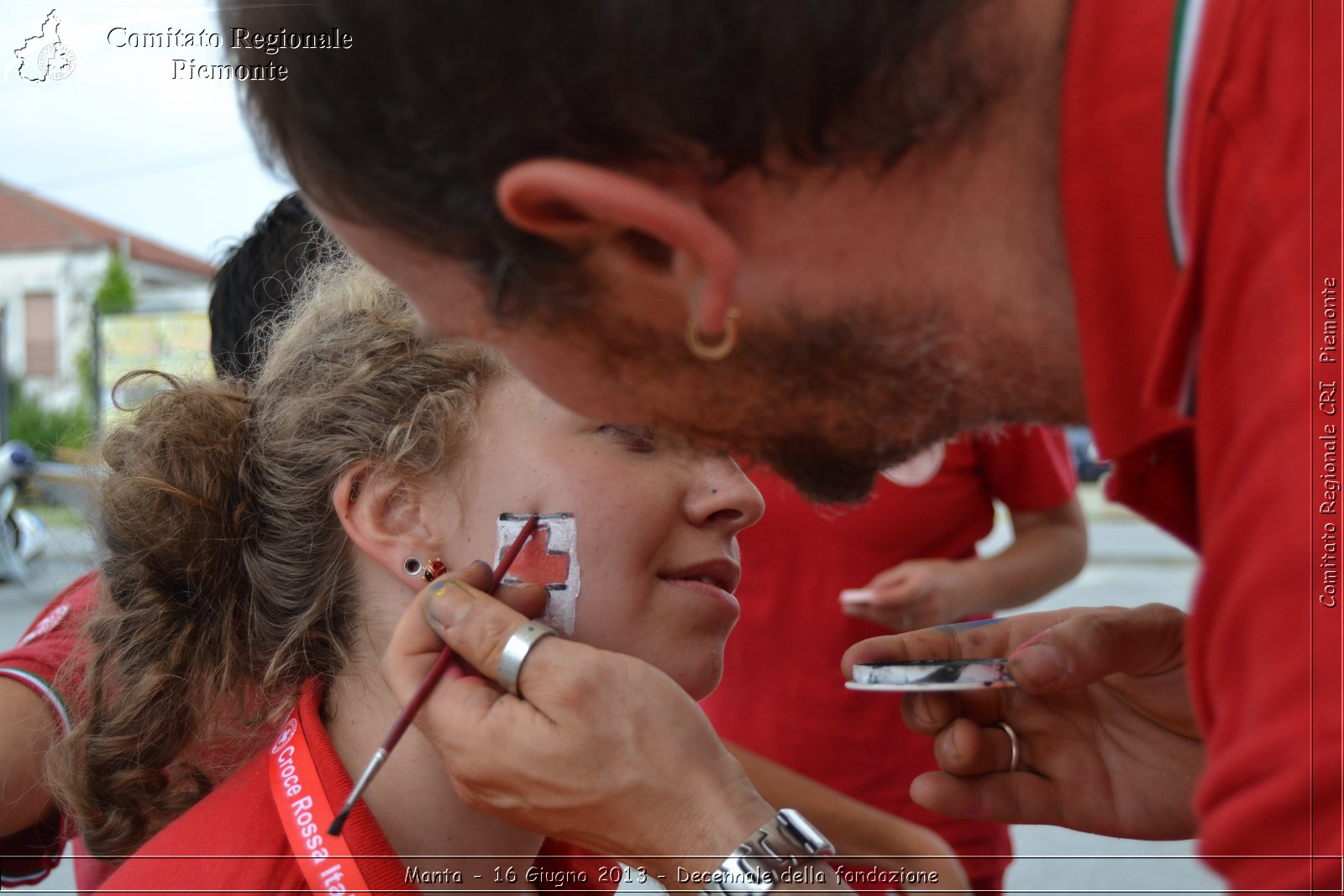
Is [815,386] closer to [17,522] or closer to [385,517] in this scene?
[385,517]

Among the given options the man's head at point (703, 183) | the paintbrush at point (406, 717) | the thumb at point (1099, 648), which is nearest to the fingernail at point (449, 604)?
the paintbrush at point (406, 717)

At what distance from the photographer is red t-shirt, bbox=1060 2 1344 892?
651 mm

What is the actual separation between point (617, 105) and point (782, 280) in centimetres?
17

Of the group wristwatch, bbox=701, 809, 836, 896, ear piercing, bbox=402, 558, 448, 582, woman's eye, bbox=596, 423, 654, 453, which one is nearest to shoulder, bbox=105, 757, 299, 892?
ear piercing, bbox=402, 558, 448, 582

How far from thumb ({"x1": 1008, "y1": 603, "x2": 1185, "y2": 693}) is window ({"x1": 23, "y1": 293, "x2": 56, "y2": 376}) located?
14.1ft

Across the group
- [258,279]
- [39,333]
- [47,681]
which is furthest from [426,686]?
[39,333]

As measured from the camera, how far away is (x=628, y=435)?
146cm

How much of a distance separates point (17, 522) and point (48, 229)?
1.44m

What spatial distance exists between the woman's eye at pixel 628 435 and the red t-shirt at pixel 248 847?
0.52m

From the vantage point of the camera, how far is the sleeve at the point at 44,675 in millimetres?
1494

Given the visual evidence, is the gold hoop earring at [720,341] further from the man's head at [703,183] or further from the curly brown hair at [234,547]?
the curly brown hair at [234,547]

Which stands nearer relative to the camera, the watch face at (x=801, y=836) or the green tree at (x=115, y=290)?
the watch face at (x=801, y=836)

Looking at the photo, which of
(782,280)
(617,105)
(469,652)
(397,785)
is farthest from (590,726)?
(617,105)

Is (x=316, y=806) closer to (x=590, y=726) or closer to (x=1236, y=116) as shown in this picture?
(x=590, y=726)
